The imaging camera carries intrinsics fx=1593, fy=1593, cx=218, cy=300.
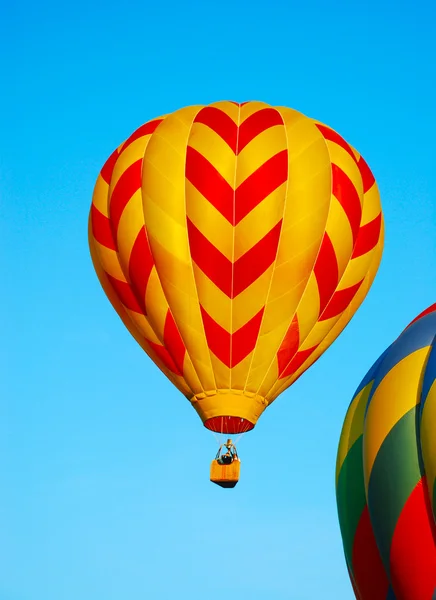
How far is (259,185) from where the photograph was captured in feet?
60.5

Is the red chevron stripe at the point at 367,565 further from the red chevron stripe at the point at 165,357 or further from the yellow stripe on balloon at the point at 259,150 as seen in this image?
the yellow stripe on balloon at the point at 259,150

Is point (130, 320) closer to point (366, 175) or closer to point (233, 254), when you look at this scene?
point (233, 254)

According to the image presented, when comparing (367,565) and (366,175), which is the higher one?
(366,175)

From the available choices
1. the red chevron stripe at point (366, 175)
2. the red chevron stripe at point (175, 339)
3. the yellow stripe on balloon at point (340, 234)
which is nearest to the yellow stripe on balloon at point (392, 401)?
the red chevron stripe at point (175, 339)

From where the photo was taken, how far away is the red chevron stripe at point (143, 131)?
19.5m

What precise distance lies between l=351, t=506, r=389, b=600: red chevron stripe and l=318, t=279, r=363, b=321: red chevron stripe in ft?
18.2

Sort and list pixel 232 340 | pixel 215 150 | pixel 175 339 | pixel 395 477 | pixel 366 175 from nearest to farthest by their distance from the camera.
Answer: pixel 395 477
pixel 232 340
pixel 175 339
pixel 215 150
pixel 366 175

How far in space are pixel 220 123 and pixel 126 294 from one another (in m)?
2.36

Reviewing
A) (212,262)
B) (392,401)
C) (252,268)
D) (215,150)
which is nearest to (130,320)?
(212,262)

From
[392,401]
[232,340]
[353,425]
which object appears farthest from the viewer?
[232,340]

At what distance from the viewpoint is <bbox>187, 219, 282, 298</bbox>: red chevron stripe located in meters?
18.2

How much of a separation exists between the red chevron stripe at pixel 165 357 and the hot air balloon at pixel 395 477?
4.87m

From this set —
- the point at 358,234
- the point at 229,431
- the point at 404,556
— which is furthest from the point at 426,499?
the point at 358,234

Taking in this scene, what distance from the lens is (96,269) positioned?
1975 centimetres
